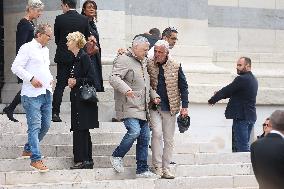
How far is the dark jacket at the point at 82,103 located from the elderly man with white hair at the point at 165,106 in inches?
33.8

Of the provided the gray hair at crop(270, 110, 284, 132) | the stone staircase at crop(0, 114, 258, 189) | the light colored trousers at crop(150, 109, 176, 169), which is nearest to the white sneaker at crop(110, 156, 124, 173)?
the stone staircase at crop(0, 114, 258, 189)

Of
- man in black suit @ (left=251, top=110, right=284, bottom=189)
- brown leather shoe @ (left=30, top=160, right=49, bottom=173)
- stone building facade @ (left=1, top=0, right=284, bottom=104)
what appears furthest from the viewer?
stone building facade @ (left=1, top=0, right=284, bottom=104)

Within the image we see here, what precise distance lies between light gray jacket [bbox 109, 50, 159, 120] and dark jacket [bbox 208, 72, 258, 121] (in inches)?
96.0

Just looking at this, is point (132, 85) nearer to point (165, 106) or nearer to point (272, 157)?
point (165, 106)

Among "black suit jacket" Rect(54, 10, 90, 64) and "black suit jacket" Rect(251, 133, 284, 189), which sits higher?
"black suit jacket" Rect(54, 10, 90, 64)

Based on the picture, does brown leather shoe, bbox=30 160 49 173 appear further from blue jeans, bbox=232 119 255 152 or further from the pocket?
blue jeans, bbox=232 119 255 152

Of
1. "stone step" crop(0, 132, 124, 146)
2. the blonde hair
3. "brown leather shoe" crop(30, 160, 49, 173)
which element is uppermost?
the blonde hair

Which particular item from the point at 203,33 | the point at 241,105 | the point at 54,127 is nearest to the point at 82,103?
the point at 54,127

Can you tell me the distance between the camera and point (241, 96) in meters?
13.9

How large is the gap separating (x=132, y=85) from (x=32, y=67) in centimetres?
140

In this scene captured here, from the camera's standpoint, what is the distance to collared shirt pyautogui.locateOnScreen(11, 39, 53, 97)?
11016 millimetres

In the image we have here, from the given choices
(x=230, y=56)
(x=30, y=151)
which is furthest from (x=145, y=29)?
(x=30, y=151)

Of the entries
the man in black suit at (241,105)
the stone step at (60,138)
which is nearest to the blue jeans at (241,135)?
the man in black suit at (241,105)

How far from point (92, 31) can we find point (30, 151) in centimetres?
255
